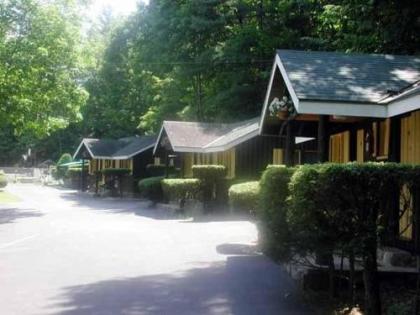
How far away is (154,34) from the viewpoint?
43.9 meters

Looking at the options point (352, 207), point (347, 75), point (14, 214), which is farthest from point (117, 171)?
point (352, 207)

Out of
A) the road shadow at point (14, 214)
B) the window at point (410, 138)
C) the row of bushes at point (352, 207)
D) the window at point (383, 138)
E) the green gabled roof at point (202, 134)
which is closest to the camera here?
the row of bushes at point (352, 207)

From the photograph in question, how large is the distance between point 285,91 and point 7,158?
8298 centimetres

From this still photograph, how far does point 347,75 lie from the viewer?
11.0m

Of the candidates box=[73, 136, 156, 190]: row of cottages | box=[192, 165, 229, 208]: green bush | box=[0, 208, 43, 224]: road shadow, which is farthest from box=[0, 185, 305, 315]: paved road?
box=[73, 136, 156, 190]: row of cottages

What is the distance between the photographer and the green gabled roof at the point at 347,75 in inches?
393

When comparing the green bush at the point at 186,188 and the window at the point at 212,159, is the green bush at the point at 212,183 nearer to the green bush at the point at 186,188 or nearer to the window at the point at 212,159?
the green bush at the point at 186,188

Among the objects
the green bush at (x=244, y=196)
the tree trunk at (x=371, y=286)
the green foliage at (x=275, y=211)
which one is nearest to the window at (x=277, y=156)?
the green bush at (x=244, y=196)

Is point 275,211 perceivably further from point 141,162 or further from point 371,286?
point 141,162

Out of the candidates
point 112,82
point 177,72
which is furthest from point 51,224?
point 112,82

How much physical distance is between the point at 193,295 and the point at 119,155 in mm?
38056

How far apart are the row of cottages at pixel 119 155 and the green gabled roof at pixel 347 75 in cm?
3255

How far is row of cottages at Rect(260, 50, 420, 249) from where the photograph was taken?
9.69 m

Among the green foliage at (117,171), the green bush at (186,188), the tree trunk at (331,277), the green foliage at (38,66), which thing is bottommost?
the tree trunk at (331,277)
